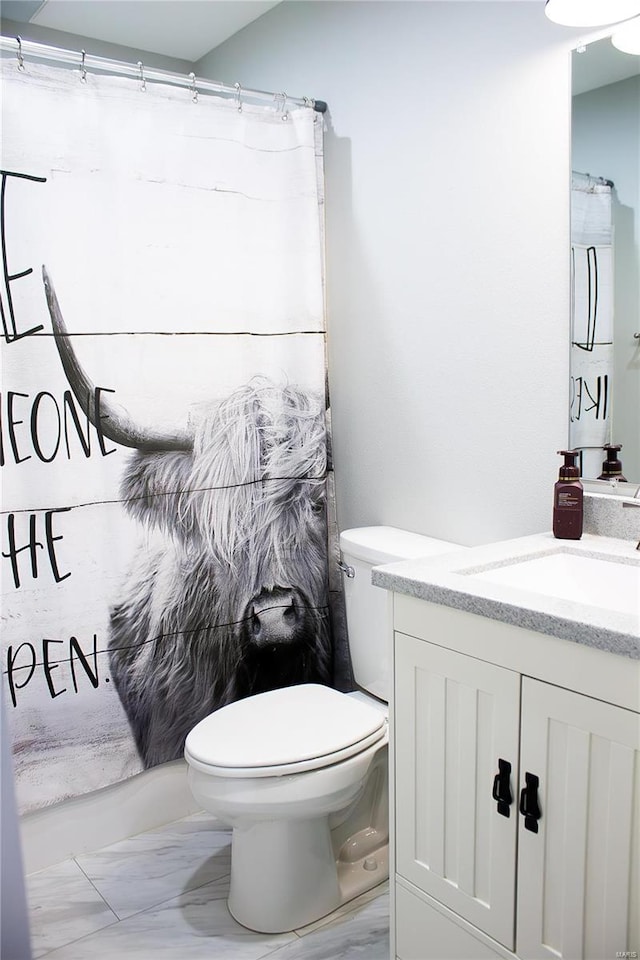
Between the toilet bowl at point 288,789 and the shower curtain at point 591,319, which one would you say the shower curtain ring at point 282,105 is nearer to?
the shower curtain at point 591,319

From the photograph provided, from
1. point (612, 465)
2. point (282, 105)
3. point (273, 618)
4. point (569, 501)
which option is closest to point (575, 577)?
point (569, 501)

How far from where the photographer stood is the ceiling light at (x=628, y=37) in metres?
1.50

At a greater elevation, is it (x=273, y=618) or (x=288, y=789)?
(x=273, y=618)

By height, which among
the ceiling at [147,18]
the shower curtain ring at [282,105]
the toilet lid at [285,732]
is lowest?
the toilet lid at [285,732]

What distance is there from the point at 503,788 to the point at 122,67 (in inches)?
73.1

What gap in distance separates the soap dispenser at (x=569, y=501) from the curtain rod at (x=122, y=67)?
4.34 ft

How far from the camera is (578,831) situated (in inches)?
44.9

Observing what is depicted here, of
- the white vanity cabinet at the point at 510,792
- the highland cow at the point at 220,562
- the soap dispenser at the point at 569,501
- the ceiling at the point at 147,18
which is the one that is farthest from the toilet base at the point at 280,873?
the ceiling at the point at 147,18

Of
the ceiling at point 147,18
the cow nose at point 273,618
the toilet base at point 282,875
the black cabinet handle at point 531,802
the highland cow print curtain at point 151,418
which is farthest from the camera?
the ceiling at point 147,18

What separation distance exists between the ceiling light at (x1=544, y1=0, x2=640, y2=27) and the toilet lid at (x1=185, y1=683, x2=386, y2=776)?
153cm

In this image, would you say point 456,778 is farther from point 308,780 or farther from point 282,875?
point 282,875

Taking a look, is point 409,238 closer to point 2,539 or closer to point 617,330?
point 617,330

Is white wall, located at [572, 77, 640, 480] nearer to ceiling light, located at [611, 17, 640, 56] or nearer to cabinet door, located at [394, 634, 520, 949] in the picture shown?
ceiling light, located at [611, 17, 640, 56]

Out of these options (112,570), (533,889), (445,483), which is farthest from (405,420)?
(533,889)
